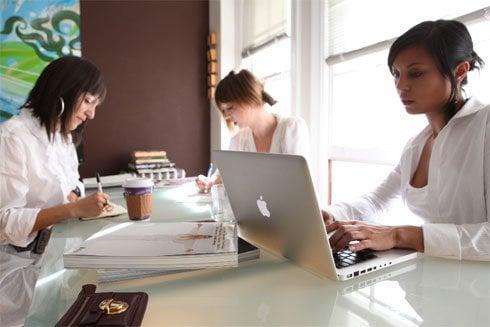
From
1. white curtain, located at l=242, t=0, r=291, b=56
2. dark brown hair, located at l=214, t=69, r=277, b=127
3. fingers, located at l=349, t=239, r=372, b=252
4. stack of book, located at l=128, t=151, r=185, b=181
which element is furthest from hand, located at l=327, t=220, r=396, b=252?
stack of book, located at l=128, t=151, r=185, b=181

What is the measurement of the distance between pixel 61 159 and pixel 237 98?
92 centimetres

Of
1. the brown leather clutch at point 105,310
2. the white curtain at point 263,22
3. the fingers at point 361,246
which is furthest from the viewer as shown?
the white curtain at point 263,22

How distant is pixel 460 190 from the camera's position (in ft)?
3.28

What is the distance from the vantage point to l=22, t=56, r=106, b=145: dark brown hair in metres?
1.39

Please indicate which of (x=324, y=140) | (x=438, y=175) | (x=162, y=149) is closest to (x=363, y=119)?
(x=324, y=140)

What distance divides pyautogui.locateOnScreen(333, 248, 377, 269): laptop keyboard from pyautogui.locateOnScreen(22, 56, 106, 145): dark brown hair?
3.73 feet

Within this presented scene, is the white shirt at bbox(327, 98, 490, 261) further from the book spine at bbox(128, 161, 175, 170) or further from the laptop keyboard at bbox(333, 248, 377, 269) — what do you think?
the book spine at bbox(128, 161, 175, 170)

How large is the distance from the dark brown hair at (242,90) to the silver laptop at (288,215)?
1.07 metres

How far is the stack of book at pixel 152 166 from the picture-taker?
287 centimetres

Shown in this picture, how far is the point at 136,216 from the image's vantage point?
1.24m

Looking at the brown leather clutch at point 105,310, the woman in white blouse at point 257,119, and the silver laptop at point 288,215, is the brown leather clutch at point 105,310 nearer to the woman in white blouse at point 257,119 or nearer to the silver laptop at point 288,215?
the silver laptop at point 288,215

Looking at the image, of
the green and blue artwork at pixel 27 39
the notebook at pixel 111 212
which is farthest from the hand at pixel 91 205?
the green and blue artwork at pixel 27 39

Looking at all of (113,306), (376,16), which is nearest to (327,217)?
(113,306)

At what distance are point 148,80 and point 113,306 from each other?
9.29 ft
